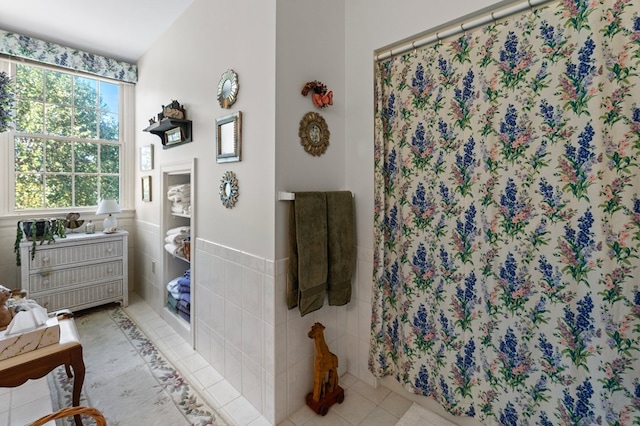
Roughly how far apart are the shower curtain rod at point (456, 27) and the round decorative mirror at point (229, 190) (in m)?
1.16

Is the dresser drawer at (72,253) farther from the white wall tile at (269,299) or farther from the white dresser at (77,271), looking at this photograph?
the white wall tile at (269,299)

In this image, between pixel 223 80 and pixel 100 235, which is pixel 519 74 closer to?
pixel 223 80

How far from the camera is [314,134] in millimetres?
1696

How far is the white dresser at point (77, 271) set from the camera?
250 cm

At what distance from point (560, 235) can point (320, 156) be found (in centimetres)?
123

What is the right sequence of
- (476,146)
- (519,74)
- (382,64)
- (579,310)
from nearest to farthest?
(579,310) < (519,74) < (476,146) < (382,64)

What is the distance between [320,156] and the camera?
1.74m

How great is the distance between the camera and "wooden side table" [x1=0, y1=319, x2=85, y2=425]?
1260 mm

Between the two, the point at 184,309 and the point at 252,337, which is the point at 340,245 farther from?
the point at 184,309

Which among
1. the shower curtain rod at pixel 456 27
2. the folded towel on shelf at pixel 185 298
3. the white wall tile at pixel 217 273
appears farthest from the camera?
the folded towel on shelf at pixel 185 298

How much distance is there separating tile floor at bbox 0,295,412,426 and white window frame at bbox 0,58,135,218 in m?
1.99

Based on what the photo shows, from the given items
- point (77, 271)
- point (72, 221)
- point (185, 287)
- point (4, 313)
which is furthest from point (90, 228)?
point (4, 313)

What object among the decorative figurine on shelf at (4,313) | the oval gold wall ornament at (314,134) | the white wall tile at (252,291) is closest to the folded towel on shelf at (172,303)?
the decorative figurine on shelf at (4,313)

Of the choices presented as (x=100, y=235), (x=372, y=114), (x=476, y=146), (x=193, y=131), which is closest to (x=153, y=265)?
(x=100, y=235)
